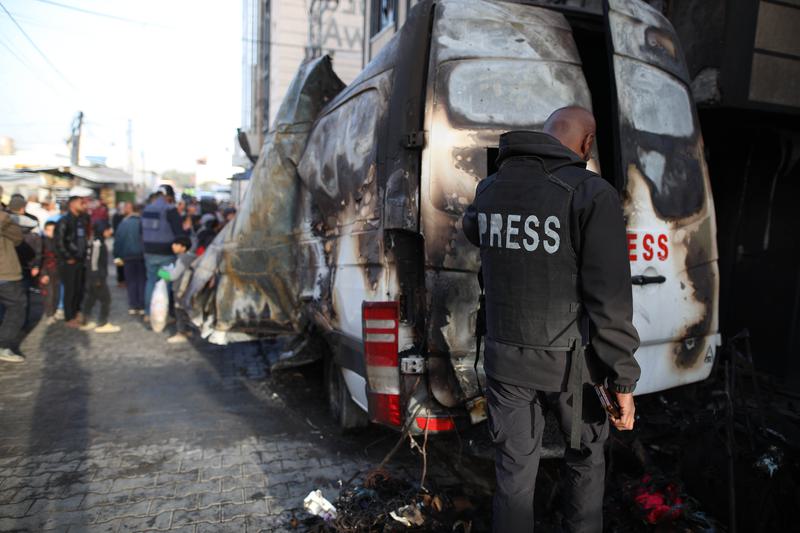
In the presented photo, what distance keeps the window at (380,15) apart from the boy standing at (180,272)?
28.9 feet

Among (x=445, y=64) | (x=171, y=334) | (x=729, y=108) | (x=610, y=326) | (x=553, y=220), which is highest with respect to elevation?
(x=729, y=108)

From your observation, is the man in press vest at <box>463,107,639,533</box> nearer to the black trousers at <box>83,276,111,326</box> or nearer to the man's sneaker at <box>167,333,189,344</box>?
the man's sneaker at <box>167,333,189,344</box>

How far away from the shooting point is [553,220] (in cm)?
205

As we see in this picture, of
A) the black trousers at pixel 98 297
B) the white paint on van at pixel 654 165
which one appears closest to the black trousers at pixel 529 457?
the white paint on van at pixel 654 165

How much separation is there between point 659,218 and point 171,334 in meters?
6.68

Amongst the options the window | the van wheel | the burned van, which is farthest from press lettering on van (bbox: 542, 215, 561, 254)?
the window

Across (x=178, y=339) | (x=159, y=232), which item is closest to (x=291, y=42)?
(x=159, y=232)

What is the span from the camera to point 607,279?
1981mm

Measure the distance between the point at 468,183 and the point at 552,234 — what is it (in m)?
0.93

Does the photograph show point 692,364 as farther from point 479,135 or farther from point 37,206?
point 37,206

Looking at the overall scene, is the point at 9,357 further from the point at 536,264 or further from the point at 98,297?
the point at 536,264

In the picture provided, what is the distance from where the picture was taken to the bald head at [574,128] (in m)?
2.27

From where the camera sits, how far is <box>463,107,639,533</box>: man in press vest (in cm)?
200

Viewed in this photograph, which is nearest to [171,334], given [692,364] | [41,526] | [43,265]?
[43,265]
